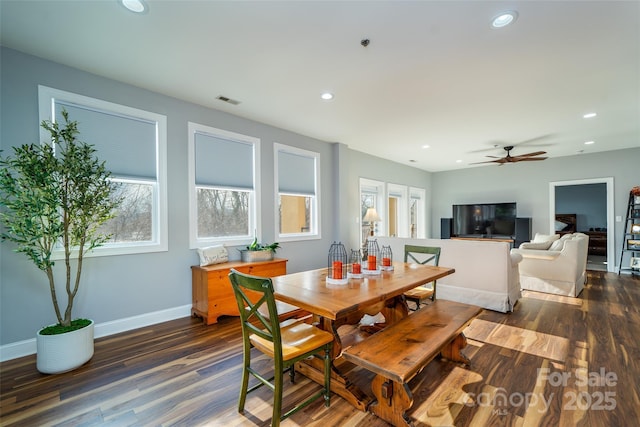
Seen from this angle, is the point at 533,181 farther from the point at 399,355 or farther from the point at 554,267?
the point at 399,355

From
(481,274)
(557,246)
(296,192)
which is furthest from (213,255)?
(557,246)

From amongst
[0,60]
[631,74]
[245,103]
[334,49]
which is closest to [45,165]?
[0,60]

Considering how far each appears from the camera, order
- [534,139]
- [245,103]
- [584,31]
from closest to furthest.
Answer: [584,31]
[245,103]
[534,139]

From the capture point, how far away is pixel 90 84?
2.87 m

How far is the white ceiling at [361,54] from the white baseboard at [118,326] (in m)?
2.59

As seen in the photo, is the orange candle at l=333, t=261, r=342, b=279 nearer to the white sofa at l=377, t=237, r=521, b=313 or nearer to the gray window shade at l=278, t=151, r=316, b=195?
the white sofa at l=377, t=237, r=521, b=313

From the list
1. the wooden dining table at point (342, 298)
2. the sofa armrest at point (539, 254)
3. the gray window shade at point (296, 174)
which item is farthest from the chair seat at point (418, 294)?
the gray window shade at point (296, 174)

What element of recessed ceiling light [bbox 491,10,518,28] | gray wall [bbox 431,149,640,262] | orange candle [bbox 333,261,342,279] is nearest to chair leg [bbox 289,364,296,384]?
orange candle [bbox 333,261,342,279]

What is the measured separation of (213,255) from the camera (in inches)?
139

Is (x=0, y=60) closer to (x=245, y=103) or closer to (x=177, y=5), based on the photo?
(x=177, y=5)

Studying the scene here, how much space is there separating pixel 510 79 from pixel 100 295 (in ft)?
15.9

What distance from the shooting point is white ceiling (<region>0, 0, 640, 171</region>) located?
79.6 inches

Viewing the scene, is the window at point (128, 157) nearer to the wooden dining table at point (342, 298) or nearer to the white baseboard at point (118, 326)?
the white baseboard at point (118, 326)

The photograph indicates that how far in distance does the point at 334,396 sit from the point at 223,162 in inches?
123
